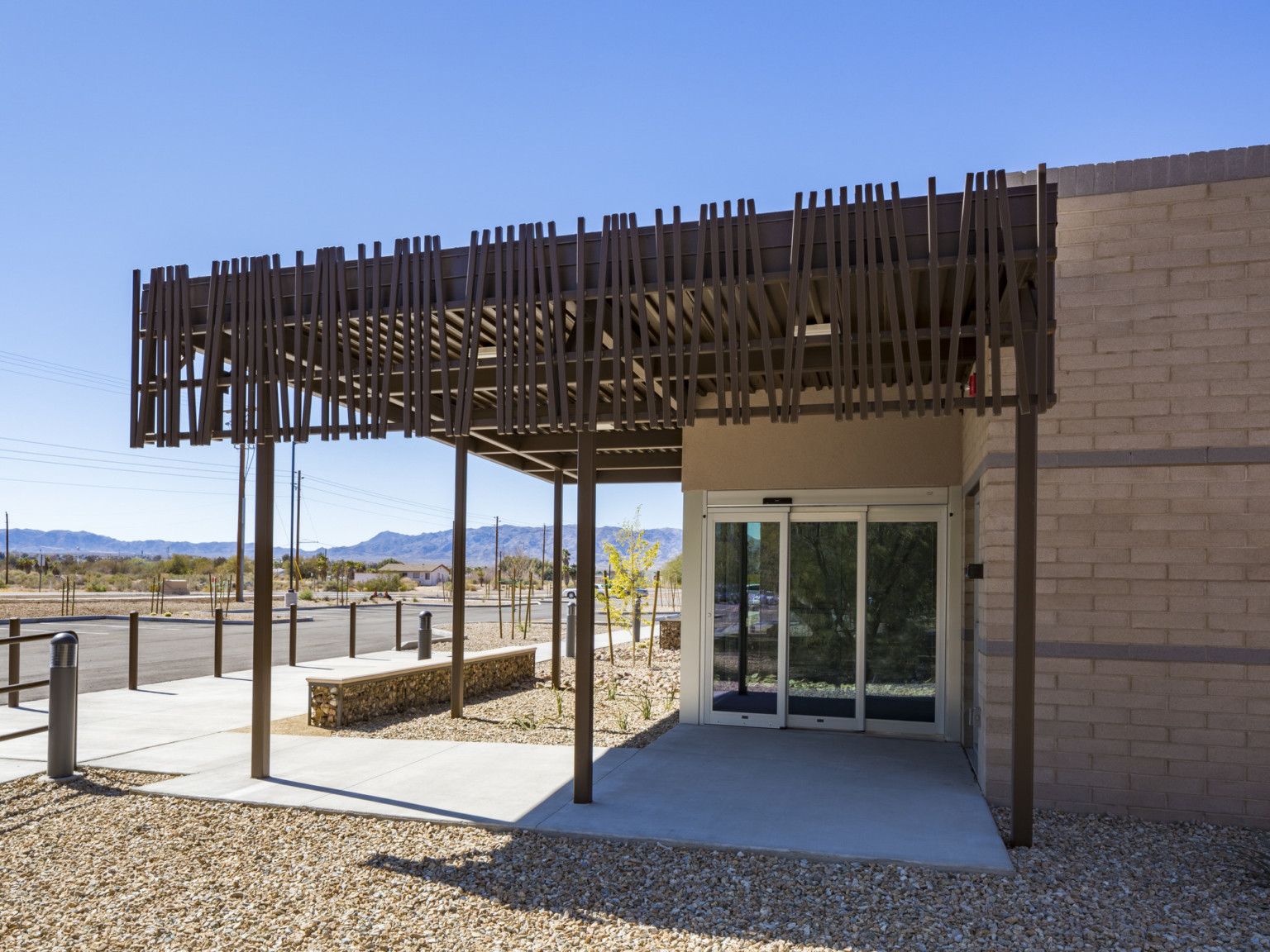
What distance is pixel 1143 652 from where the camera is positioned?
6.59m

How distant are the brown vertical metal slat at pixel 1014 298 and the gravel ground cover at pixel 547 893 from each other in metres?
2.86

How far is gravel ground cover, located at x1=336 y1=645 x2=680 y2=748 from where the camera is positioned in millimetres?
9320

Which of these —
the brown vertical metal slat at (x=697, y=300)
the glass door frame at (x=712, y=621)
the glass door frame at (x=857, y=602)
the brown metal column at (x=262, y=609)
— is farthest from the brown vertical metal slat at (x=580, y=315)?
the glass door frame at (x=857, y=602)

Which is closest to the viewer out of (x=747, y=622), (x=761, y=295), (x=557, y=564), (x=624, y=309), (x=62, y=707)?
(x=761, y=295)

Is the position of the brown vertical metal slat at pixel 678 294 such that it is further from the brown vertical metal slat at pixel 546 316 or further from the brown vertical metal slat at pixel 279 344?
the brown vertical metal slat at pixel 279 344

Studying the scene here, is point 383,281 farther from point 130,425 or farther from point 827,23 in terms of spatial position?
point 827,23

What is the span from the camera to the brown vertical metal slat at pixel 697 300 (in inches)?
Result: 233

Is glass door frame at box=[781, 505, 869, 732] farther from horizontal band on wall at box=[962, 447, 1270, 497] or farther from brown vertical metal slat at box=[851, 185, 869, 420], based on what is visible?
brown vertical metal slat at box=[851, 185, 869, 420]

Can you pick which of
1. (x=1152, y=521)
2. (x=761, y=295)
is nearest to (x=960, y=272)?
(x=761, y=295)

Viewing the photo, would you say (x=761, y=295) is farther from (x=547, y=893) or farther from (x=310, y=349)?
(x=547, y=893)

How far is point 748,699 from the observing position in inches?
387

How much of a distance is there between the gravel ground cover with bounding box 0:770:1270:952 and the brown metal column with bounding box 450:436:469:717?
4.27 meters

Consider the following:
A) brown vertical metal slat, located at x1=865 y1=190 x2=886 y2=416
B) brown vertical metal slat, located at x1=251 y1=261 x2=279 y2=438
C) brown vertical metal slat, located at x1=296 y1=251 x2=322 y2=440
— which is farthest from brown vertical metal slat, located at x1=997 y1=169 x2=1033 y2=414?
brown vertical metal slat, located at x1=251 y1=261 x2=279 y2=438

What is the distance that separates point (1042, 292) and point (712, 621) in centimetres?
568
